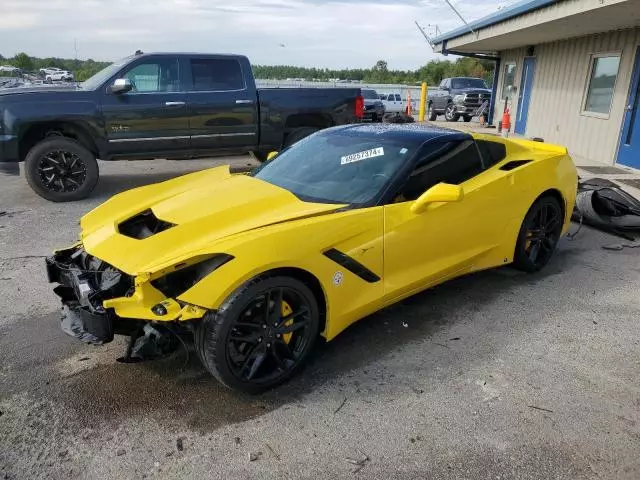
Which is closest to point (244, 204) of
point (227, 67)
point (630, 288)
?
point (630, 288)

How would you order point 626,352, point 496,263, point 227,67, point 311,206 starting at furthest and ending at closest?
point 227,67 < point 496,263 < point 626,352 < point 311,206

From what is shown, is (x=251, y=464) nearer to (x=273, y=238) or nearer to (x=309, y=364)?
(x=309, y=364)

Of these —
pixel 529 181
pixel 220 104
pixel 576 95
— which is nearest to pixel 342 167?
pixel 529 181

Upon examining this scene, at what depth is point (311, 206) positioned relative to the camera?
10.6 feet

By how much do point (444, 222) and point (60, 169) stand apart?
5764 mm

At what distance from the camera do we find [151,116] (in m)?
7.65

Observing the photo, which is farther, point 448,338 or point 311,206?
point 448,338

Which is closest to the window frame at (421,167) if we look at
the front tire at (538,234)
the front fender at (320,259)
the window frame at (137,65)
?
the front fender at (320,259)

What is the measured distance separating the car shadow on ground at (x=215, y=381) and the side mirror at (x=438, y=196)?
921 millimetres

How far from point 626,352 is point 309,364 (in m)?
2.13

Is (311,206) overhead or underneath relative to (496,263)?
overhead

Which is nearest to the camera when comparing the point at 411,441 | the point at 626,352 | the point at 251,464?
the point at 251,464

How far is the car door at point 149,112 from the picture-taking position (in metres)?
7.48

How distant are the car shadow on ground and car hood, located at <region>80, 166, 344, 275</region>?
23.7 inches
